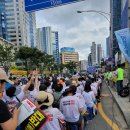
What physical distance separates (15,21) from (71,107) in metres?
166

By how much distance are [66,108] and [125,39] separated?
4599 millimetres

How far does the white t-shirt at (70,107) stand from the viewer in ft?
20.3

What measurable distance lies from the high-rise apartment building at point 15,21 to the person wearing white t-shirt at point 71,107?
518 feet

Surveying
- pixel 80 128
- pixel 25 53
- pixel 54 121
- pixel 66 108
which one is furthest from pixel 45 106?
pixel 25 53

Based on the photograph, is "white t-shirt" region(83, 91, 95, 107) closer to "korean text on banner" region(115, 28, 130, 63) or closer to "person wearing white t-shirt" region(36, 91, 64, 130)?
"korean text on banner" region(115, 28, 130, 63)

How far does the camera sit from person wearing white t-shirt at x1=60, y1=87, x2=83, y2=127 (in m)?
6.19

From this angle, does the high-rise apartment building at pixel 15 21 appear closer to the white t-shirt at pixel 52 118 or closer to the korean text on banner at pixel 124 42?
the korean text on banner at pixel 124 42

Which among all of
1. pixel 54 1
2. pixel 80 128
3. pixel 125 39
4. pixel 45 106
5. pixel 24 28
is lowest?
pixel 80 128

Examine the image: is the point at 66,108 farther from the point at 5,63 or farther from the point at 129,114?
the point at 5,63

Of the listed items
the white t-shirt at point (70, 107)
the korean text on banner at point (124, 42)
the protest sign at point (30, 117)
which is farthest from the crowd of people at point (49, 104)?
the korean text on banner at point (124, 42)

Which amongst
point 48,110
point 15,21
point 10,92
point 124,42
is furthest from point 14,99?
point 15,21

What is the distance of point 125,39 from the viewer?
32.7 feet

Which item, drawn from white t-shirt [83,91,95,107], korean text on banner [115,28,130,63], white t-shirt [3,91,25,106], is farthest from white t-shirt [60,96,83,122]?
korean text on banner [115,28,130,63]

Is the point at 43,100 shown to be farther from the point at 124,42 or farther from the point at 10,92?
the point at 124,42
